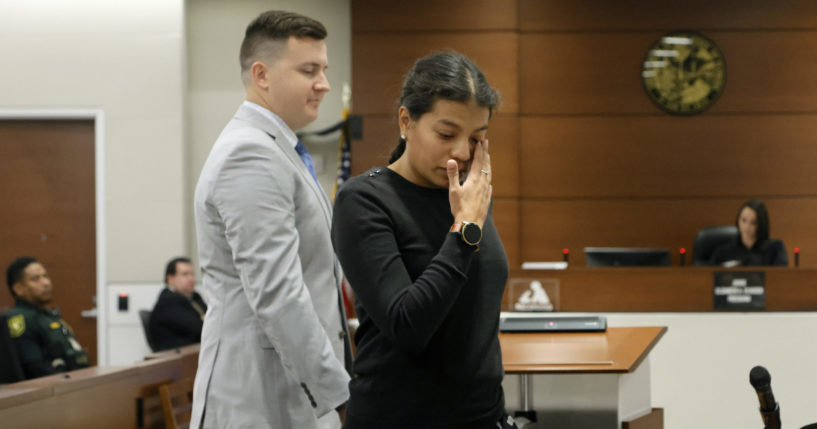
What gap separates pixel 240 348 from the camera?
68.0 inches

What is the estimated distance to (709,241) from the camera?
255 inches

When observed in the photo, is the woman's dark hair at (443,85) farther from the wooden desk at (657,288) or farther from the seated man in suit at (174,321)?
the seated man in suit at (174,321)

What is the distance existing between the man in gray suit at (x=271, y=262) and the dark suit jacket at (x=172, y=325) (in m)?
4.19

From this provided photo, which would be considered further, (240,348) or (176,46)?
(176,46)

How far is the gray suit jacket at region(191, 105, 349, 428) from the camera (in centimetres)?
165

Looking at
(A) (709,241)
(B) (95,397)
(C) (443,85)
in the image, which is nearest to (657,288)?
(A) (709,241)

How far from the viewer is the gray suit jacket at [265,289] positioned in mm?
1646

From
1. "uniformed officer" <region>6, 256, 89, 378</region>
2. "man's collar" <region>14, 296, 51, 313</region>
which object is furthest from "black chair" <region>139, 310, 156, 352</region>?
"man's collar" <region>14, 296, 51, 313</region>

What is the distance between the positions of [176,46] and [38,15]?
1.05 meters

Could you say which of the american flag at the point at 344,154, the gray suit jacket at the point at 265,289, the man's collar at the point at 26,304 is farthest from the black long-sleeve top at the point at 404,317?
the american flag at the point at 344,154

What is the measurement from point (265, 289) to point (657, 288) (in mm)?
3575

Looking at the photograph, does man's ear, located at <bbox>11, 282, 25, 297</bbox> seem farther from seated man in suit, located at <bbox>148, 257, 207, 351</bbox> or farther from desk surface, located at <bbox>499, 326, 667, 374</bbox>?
desk surface, located at <bbox>499, 326, 667, 374</bbox>

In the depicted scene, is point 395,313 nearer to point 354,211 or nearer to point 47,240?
point 354,211

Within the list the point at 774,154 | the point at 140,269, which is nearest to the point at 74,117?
the point at 140,269
